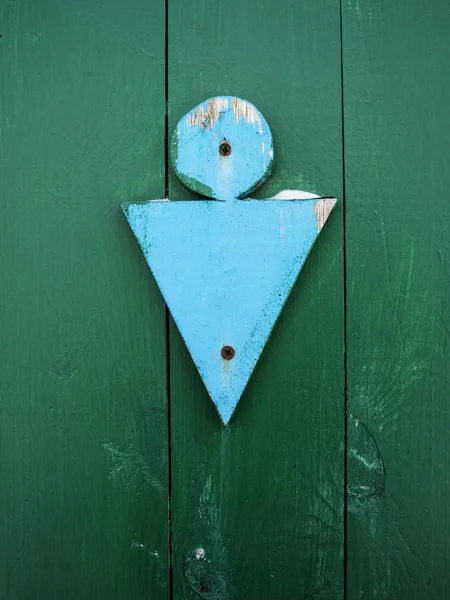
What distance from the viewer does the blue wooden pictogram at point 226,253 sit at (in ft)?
2.58

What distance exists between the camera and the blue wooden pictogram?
0.79 m

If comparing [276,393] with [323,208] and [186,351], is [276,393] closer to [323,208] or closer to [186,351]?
[186,351]

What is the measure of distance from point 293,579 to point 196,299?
1.29ft

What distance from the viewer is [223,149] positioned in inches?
31.4

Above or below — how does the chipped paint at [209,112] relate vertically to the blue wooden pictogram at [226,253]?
above

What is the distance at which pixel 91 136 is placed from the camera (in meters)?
0.83

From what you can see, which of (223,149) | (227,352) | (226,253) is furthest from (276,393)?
(223,149)

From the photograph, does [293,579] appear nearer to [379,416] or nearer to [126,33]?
[379,416]

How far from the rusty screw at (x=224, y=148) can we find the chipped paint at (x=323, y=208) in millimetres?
130

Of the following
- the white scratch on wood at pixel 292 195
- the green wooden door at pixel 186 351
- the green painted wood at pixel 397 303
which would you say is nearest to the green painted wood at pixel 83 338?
the green wooden door at pixel 186 351

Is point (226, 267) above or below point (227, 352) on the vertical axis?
above

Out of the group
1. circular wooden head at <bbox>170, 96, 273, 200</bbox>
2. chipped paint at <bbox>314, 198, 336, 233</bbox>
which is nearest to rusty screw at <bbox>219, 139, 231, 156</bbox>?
circular wooden head at <bbox>170, 96, 273, 200</bbox>

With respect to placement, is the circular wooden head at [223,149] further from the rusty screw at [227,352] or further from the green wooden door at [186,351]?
the rusty screw at [227,352]

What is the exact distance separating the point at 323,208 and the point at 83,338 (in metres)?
0.36
